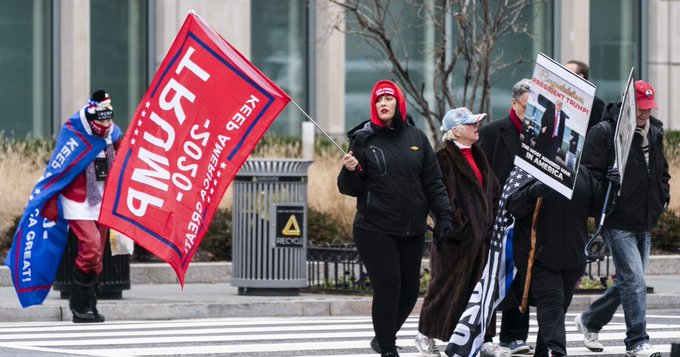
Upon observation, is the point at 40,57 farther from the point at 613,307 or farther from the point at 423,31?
the point at 613,307

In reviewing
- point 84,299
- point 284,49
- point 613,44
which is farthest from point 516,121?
point 613,44

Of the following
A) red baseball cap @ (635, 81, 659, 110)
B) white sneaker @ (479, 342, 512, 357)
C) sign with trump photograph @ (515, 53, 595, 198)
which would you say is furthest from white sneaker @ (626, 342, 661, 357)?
sign with trump photograph @ (515, 53, 595, 198)

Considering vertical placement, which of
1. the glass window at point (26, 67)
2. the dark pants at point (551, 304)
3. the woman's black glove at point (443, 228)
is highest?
the glass window at point (26, 67)

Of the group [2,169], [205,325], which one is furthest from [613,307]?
[2,169]

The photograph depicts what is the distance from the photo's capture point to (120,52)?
82.3ft

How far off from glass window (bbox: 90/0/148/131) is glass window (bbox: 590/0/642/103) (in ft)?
26.5

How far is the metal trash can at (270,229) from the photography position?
1568cm

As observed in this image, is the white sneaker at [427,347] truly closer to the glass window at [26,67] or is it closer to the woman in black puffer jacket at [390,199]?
the woman in black puffer jacket at [390,199]

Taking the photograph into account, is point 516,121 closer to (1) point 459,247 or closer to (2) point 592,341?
(1) point 459,247

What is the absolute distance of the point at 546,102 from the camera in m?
9.45

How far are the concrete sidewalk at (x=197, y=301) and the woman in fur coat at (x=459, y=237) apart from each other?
13.8 ft

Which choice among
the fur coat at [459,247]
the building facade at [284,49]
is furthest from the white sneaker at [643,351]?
the building facade at [284,49]

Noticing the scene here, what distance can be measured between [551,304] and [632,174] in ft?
4.92

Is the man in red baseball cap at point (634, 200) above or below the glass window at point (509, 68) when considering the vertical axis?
below
